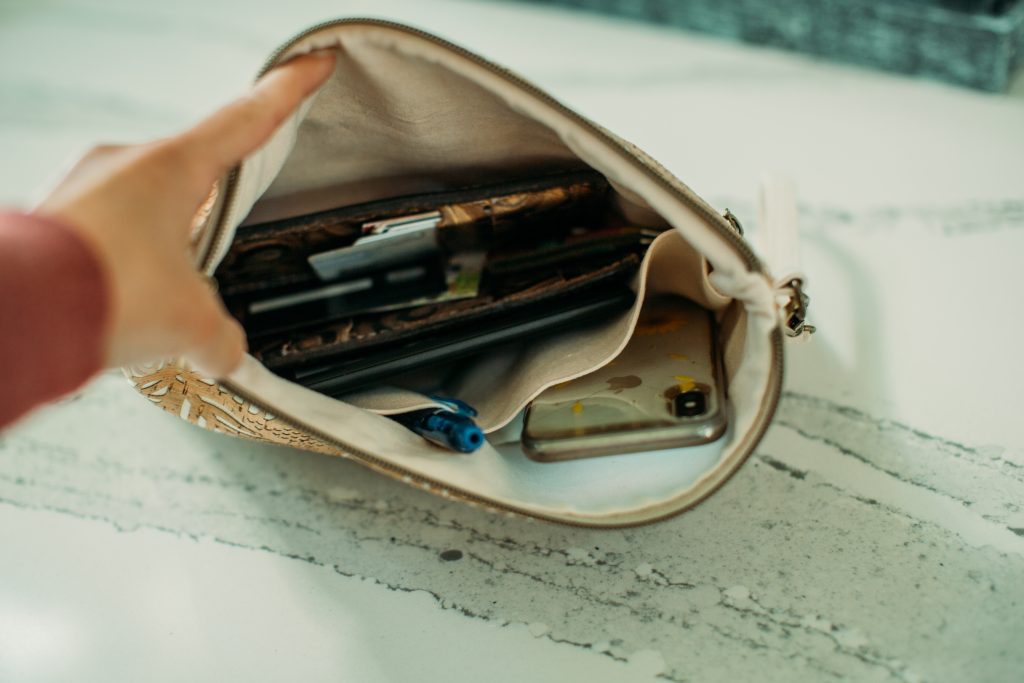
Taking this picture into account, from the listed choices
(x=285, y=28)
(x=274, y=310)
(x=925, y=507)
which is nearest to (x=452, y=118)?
(x=274, y=310)

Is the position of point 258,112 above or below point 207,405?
above

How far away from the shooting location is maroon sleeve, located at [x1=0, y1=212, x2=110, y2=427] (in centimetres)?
34

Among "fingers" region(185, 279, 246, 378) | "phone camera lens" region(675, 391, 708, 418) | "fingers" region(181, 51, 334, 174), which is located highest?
"fingers" region(181, 51, 334, 174)

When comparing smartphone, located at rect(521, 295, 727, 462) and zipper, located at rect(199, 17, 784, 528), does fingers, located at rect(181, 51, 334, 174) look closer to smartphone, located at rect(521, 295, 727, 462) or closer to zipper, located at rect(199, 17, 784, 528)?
zipper, located at rect(199, 17, 784, 528)

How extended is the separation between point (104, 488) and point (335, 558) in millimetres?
220

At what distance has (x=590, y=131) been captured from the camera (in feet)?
1.69

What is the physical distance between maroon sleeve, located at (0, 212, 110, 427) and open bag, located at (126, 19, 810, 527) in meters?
0.13

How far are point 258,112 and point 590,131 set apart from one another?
0.64 ft

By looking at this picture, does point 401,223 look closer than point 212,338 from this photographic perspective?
No

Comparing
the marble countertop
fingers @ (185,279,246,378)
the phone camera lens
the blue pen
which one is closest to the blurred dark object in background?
the marble countertop

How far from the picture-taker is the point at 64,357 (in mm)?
361

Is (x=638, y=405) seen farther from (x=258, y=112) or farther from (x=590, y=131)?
(x=258, y=112)

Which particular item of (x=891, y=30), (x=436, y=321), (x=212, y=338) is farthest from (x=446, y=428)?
(x=891, y=30)

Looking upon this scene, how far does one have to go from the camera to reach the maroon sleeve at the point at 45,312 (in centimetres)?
34
